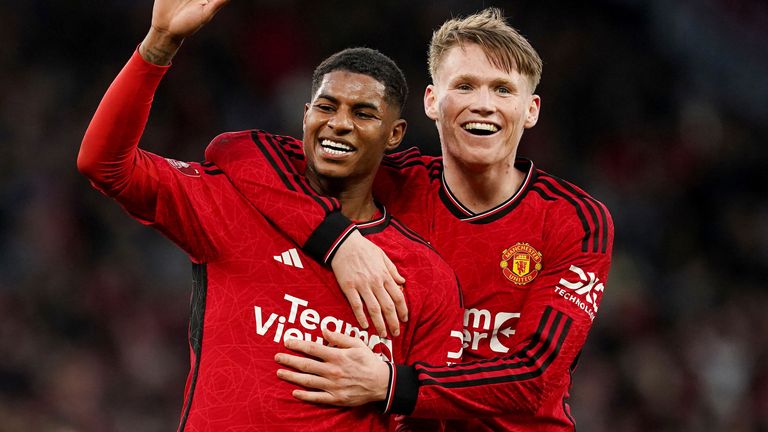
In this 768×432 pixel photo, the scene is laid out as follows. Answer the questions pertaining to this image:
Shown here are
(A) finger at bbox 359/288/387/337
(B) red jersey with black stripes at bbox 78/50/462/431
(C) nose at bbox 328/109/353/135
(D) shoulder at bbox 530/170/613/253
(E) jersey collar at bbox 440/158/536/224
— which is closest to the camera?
(B) red jersey with black stripes at bbox 78/50/462/431

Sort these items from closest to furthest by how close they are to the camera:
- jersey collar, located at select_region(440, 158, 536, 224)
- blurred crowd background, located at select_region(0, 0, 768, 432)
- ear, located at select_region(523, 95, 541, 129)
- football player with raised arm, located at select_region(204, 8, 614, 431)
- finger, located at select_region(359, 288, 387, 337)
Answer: finger, located at select_region(359, 288, 387, 337)
football player with raised arm, located at select_region(204, 8, 614, 431)
jersey collar, located at select_region(440, 158, 536, 224)
ear, located at select_region(523, 95, 541, 129)
blurred crowd background, located at select_region(0, 0, 768, 432)

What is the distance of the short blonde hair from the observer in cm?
346

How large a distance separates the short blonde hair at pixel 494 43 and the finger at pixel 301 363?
4.00 ft

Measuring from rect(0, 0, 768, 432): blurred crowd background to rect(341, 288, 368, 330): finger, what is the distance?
3295 millimetres

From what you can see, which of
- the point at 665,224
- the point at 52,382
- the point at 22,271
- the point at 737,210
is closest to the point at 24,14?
the point at 22,271

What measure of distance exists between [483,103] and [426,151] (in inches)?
155

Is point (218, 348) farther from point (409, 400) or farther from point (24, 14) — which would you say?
point (24, 14)

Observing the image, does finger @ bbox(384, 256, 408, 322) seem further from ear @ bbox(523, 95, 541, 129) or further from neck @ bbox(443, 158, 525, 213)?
ear @ bbox(523, 95, 541, 129)

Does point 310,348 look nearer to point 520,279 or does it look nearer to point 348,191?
point 348,191

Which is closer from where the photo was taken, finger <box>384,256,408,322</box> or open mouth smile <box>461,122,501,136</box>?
finger <box>384,256,408,322</box>

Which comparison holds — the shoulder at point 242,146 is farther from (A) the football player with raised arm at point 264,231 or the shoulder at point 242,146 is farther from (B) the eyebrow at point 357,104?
(B) the eyebrow at point 357,104

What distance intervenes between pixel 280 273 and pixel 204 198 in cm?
30

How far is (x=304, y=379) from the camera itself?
112 inches

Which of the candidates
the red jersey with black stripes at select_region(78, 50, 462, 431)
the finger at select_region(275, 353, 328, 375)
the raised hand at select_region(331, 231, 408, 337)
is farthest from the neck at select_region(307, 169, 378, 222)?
the finger at select_region(275, 353, 328, 375)
